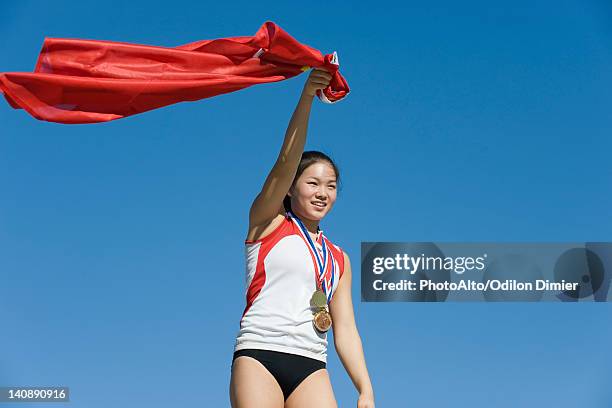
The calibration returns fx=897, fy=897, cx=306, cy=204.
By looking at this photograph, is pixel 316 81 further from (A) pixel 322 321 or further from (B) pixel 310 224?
(A) pixel 322 321

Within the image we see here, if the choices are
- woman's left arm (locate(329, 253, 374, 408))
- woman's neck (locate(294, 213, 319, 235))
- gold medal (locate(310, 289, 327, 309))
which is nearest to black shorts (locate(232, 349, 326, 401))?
gold medal (locate(310, 289, 327, 309))

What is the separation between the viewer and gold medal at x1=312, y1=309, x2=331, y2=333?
5082 mm

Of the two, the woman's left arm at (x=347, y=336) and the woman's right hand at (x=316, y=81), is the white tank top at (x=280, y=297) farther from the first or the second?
the woman's right hand at (x=316, y=81)

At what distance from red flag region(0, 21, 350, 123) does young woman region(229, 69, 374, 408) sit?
2.32 feet

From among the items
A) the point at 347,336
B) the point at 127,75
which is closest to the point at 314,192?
the point at 347,336

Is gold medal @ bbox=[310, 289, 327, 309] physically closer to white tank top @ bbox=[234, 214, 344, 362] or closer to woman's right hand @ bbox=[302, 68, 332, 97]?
white tank top @ bbox=[234, 214, 344, 362]

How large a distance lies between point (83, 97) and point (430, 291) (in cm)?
871

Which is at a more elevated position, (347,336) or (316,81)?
(316,81)

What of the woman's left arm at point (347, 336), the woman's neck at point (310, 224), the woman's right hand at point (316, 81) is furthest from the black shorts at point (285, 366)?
the woman's right hand at point (316, 81)

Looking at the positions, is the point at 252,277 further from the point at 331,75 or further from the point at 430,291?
the point at 430,291

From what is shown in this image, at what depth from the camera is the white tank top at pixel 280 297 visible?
4996 mm

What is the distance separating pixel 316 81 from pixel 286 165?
0.55m

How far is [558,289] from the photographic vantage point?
47.9ft

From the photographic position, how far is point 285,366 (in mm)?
4984
